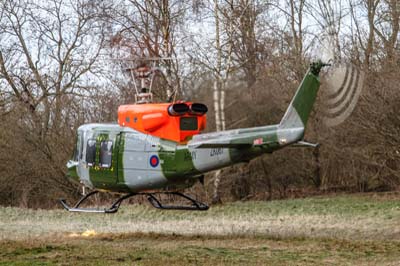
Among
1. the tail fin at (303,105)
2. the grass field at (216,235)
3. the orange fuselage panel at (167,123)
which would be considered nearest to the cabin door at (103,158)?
the orange fuselage panel at (167,123)

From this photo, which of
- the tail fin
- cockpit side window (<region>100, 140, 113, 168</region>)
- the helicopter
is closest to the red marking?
the helicopter

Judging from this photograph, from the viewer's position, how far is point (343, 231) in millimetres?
14000

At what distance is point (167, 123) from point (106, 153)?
5.05ft

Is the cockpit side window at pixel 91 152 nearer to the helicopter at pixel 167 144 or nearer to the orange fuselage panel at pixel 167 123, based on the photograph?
the helicopter at pixel 167 144

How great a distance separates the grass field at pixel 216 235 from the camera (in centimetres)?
1012

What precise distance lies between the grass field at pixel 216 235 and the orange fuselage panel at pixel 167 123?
178 cm

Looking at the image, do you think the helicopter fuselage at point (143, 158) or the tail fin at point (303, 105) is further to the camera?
the helicopter fuselage at point (143, 158)

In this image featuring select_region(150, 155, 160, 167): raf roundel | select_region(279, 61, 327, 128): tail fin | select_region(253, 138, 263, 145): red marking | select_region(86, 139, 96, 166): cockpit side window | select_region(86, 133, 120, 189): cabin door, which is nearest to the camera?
select_region(279, 61, 327, 128): tail fin

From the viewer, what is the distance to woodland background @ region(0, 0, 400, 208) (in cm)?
2055

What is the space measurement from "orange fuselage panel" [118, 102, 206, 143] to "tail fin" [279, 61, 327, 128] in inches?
75.5

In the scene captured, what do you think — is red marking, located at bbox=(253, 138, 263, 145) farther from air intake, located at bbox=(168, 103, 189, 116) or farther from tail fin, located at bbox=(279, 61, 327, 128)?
air intake, located at bbox=(168, 103, 189, 116)

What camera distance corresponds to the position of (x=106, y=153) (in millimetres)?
13781

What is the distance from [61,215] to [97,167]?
586cm

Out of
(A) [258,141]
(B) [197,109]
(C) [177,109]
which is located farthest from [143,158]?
(A) [258,141]
